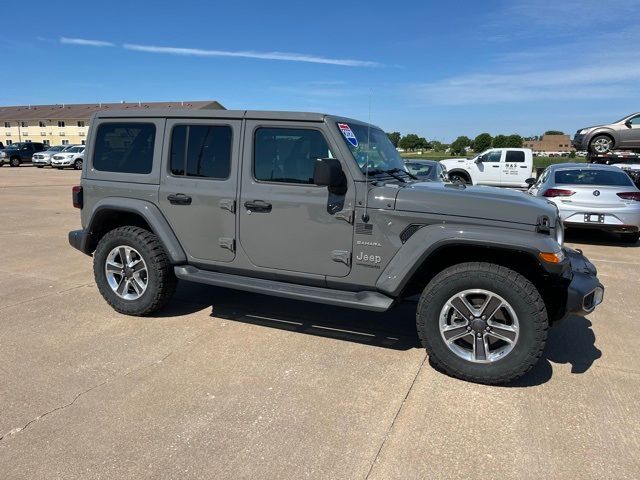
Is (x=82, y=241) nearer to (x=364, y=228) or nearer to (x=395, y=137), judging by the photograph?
(x=364, y=228)

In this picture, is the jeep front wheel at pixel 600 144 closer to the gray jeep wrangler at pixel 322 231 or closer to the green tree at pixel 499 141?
the gray jeep wrangler at pixel 322 231

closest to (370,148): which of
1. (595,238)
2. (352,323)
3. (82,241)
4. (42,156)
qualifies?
(352,323)

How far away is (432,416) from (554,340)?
6.17ft

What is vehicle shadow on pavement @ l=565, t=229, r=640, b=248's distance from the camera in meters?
8.99

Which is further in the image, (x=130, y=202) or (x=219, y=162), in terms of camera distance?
(x=130, y=202)

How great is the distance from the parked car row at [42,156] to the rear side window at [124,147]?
3140 cm

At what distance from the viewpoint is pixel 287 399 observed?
10.4 feet

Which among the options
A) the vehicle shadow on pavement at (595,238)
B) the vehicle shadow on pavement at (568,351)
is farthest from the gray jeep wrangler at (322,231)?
the vehicle shadow on pavement at (595,238)

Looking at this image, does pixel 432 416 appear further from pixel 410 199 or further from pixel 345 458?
pixel 410 199

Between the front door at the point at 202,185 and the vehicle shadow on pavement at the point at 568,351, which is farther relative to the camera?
the front door at the point at 202,185

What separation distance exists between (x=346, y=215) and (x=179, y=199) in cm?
158

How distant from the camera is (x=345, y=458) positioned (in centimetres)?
258

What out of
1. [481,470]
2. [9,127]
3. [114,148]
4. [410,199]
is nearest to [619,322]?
[410,199]

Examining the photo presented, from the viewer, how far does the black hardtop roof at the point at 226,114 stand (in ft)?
12.9
